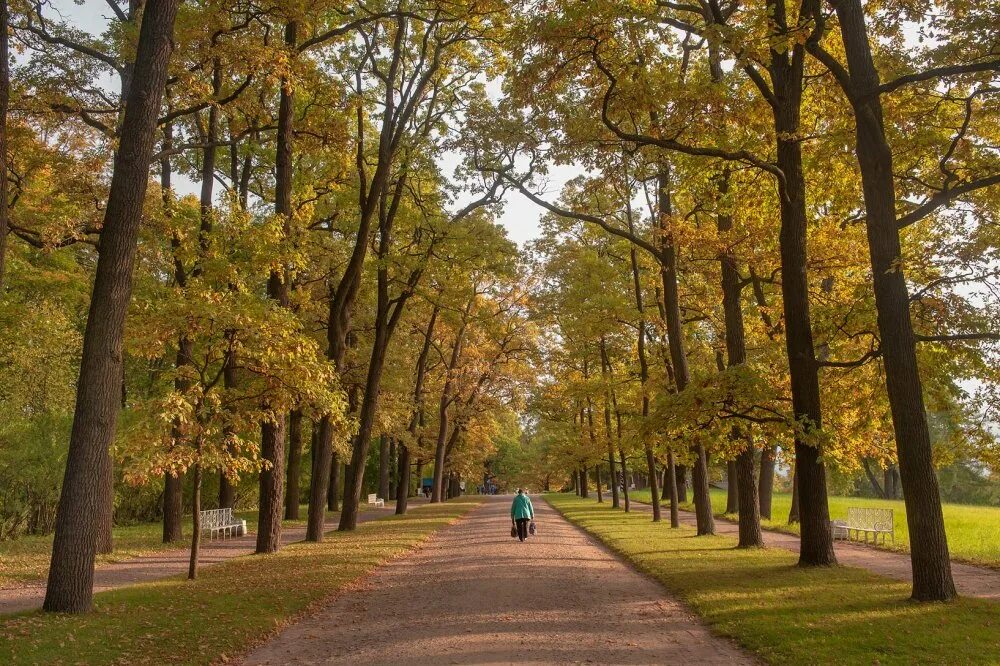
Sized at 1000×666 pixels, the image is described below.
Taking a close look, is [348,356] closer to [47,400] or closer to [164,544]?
[47,400]

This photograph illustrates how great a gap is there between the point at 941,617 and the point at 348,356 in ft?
80.6

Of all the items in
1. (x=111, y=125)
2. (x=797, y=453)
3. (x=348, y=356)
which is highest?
(x=111, y=125)

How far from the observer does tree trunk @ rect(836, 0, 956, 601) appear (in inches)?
385

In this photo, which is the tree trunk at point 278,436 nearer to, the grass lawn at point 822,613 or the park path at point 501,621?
the park path at point 501,621

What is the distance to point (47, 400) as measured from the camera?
2466 centimetres

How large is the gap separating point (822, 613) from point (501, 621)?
3.88 metres

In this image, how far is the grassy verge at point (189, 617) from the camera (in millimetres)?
7191

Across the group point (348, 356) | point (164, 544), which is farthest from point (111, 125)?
point (348, 356)

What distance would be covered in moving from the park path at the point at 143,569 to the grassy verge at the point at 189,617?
77 cm

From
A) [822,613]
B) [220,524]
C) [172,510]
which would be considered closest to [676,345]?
[822,613]

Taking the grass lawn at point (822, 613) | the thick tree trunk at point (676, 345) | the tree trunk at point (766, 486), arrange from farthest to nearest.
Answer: the tree trunk at point (766, 486) < the thick tree trunk at point (676, 345) < the grass lawn at point (822, 613)

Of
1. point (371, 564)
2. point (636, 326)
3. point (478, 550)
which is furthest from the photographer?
point (636, 326)

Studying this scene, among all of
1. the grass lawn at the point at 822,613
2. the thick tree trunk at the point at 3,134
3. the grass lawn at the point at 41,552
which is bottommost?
the grass lawn at the point at 41,552

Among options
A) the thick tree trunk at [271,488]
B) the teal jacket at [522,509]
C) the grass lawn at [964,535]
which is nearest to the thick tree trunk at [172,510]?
the thick tree trunk at [271,488]
